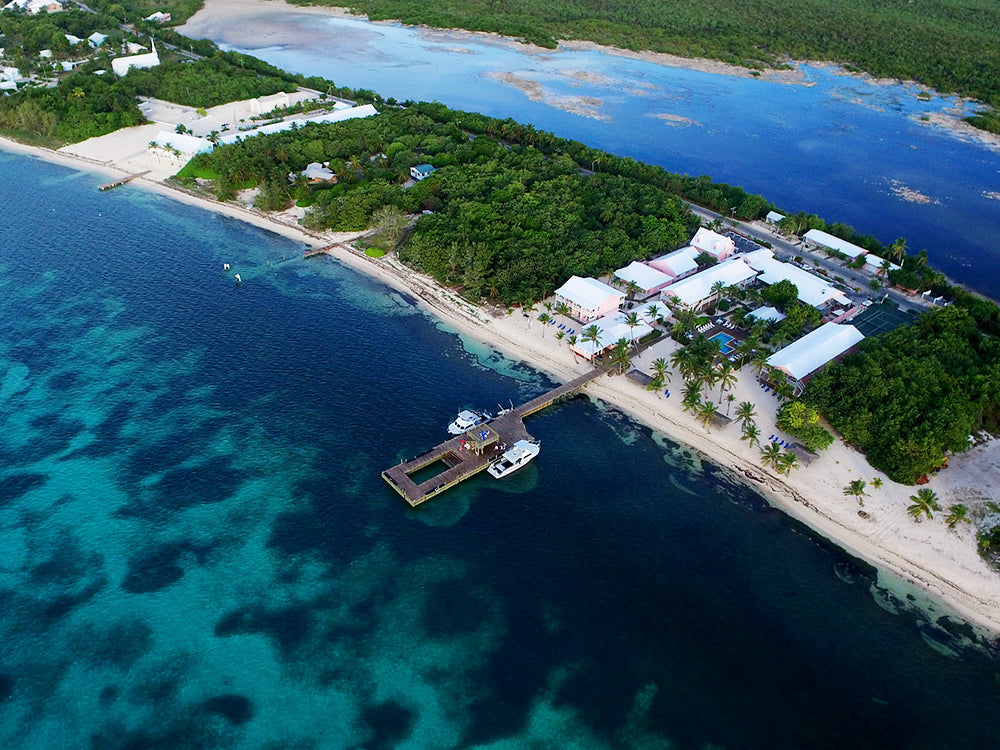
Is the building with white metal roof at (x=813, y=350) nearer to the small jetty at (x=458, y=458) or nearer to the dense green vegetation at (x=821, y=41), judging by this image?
the small jetty at (x=458, y=458)

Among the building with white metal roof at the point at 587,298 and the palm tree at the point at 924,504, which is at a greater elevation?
the building with white metal roof at the point at 587,298

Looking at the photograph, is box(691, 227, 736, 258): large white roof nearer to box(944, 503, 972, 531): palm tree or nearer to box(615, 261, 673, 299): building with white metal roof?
box(615, 261, 673, 299): building with white metal roof

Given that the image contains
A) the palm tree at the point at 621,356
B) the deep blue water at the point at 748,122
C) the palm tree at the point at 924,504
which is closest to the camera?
the palm tree at the point at 924,504

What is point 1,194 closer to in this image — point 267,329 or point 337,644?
point 267,329

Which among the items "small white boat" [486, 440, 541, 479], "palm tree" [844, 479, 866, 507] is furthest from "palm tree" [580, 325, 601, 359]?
"palm tree" [844, 479, 866, 507]

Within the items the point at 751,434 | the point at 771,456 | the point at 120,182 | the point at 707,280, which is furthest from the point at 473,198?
the point at 120,182

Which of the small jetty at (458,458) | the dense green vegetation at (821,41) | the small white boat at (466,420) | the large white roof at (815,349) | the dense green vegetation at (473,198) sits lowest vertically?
the small jetty at (458,458)

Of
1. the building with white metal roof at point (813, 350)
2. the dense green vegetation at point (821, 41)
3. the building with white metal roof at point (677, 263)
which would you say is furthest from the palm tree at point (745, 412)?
the dense green vegetation at point (821, 41)
